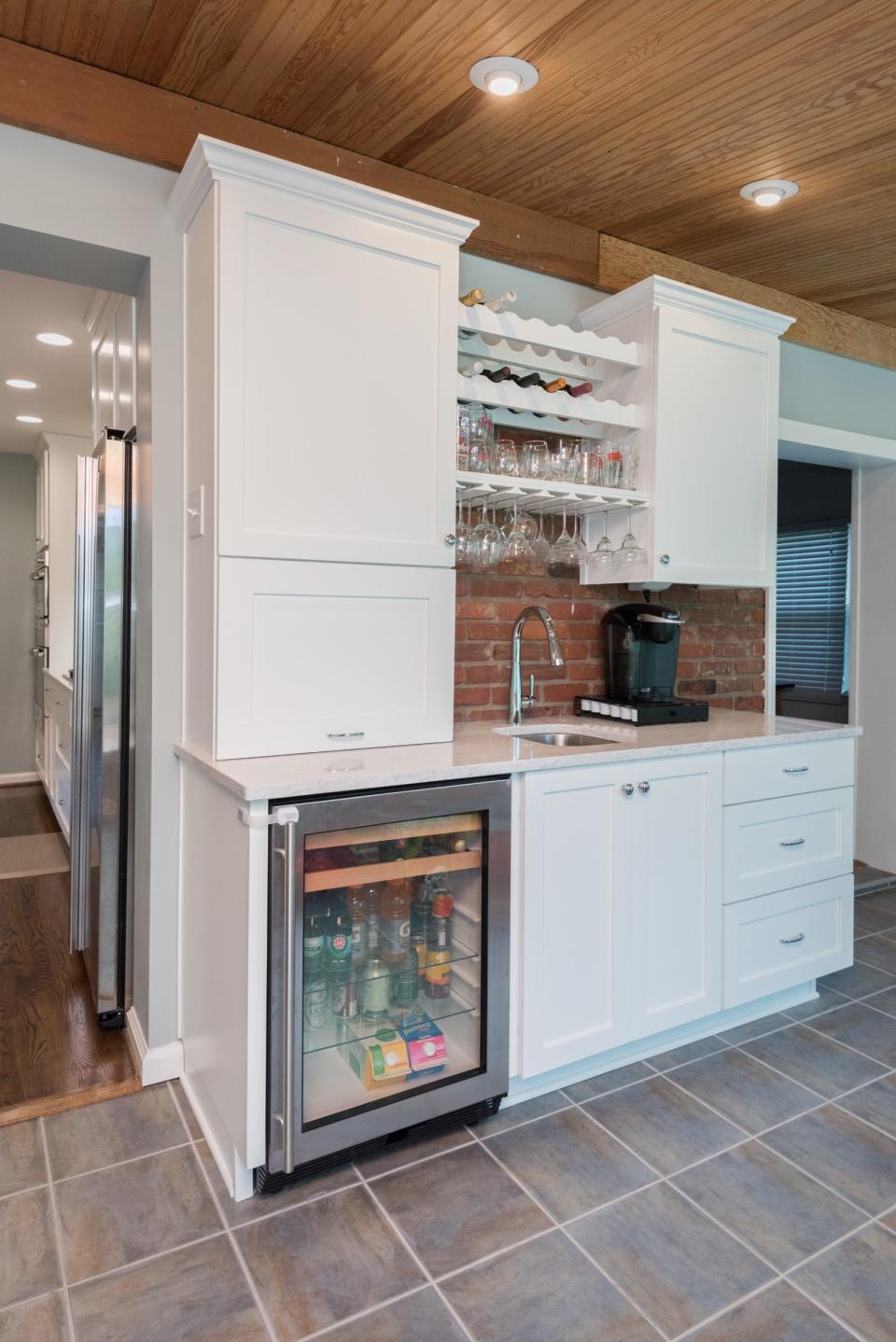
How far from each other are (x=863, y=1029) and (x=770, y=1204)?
0.99 metres

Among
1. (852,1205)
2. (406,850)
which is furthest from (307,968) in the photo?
(852,1205)

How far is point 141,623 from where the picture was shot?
7.52 ft

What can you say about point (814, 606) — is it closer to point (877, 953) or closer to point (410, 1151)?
point (877, 953)

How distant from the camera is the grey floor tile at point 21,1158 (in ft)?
5.98

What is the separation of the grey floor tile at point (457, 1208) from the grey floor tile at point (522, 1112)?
0.35 feet

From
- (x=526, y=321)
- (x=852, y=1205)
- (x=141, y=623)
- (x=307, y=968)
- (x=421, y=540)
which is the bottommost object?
(x=852, y=1205)

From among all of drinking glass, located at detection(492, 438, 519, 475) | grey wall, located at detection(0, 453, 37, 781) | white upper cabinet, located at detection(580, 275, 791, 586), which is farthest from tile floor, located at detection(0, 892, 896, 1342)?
grey wall, located at detection(0, 453, 37, 781)

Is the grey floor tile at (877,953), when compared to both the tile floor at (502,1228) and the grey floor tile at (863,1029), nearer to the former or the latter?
the grey floor tile at (863,1029)

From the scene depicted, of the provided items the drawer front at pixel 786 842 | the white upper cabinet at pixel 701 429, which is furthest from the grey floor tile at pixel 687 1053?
the white upper cabinet at pixel 701 429

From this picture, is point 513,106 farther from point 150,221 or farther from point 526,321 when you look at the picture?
point 150,221

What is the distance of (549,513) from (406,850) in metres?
1.41

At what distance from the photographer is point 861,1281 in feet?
5.18

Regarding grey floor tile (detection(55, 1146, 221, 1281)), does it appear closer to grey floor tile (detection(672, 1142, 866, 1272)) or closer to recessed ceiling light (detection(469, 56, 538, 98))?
grey floor tile (detection(672, 1142, 866, 1272))

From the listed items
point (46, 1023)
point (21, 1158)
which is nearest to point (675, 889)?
point (21, 1158)
